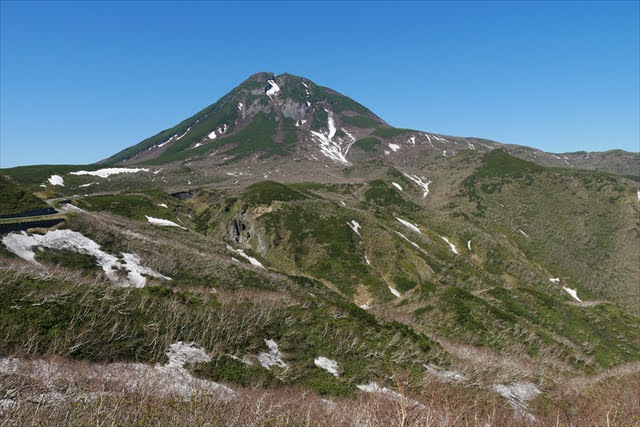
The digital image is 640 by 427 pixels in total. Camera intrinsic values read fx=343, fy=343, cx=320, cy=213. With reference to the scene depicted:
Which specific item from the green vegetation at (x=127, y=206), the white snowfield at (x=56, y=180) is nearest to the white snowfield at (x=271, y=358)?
the green vegetation at (x=127, y=206)

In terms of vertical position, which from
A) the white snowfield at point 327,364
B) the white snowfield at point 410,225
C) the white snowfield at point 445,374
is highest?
the white snowfield at point 410,225

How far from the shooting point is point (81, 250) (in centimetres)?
4366

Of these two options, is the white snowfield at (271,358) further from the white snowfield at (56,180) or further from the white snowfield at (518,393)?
the white snowfield at (56,180)

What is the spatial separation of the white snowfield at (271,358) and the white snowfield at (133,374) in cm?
403

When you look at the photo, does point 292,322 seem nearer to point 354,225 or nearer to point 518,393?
point 518,393

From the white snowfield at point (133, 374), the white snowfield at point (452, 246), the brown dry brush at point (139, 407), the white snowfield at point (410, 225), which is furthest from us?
the white snowfield at point (410, 225)

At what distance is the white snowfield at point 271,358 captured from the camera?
68.6 ft

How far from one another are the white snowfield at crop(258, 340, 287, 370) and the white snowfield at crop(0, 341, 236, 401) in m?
4.03

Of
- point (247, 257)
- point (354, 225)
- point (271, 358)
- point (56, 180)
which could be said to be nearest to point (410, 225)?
point (354, 225)

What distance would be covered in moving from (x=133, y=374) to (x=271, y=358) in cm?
878

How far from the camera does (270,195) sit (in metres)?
98.4

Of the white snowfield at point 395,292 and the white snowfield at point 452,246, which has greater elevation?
the white snowfield at point 452,246

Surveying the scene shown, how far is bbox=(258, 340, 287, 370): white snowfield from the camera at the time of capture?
20.9 m

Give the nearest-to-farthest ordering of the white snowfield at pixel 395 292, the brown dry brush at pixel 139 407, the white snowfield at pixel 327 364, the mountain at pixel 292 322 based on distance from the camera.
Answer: the brown dry brush at pixel 139 407, the mountain at pixel 292 322, the white snowfield at pixel 327 364, the white snowfield at pixel 395 292
